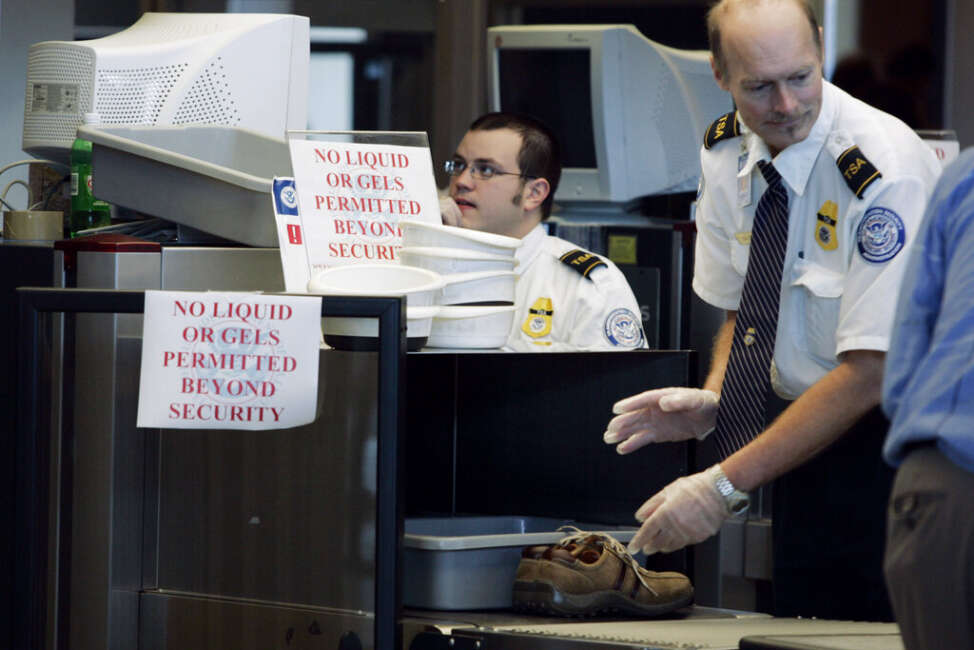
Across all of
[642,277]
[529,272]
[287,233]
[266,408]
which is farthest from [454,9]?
[266,408]

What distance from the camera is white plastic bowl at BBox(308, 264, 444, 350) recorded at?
1.62 metres

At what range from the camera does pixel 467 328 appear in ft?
5.88

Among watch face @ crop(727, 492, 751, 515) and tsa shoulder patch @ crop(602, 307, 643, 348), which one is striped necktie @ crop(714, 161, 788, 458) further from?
tsa shoulder patch @ crop(602, 307, 643, 348)

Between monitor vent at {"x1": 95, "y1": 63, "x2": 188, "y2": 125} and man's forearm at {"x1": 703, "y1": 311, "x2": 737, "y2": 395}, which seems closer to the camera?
man's forearm at {"x1": 703, "y1": 311, "x2": 737, "y2": 395}

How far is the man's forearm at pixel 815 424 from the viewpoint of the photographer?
67.8 inches

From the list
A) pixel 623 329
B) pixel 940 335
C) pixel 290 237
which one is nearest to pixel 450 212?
pixel 623 329

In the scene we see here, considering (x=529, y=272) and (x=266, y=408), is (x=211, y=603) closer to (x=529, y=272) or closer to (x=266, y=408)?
(x=266, y=408)

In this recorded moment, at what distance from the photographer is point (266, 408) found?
156 centimetres

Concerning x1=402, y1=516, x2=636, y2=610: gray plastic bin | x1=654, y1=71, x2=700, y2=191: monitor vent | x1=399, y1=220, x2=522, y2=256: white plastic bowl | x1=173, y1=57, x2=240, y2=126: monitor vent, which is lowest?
x1=402, y1=516, x2=636, y2=610: gray plastic bin

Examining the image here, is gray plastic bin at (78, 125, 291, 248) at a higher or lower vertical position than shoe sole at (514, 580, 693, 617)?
higher

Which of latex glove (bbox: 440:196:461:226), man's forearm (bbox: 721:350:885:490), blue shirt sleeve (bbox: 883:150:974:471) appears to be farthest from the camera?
latex glove (bbox: 440:196:461:226)

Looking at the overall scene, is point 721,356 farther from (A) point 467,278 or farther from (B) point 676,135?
(B) point 676,135

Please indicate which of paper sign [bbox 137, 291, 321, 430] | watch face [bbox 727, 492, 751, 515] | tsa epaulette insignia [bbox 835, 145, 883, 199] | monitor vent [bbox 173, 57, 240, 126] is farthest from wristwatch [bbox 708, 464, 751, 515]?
monitor vent [bbox 173, 57, 240, 126]

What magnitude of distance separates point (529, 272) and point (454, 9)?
2280mm
